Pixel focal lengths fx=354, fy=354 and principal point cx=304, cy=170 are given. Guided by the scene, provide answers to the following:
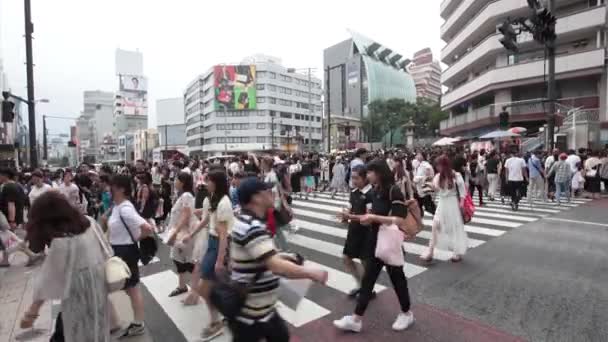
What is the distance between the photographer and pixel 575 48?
90.5ft

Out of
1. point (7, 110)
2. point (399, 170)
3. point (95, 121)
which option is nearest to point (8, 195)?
point (7, 110)

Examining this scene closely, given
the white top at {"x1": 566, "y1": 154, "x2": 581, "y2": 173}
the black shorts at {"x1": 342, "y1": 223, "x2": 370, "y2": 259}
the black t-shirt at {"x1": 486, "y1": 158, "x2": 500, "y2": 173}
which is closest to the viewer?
the black shorts at {"x1": 342, "y1": 223, "x2": 370, "y2": 259}

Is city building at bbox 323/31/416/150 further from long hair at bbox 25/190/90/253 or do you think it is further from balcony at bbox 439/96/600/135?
long hair at bbox 25/190/90/253

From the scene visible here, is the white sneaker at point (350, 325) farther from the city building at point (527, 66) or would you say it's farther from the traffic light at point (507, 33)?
the city building at point (527, 66)

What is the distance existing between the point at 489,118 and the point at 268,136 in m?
53.4

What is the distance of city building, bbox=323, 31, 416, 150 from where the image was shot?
324 ft

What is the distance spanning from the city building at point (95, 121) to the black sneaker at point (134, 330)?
128497 millimetres

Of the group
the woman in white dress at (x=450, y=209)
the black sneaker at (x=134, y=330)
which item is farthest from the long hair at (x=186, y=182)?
the woman in white dress at (x=450, y=209)

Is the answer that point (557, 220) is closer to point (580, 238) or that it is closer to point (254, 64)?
point (580, 238)

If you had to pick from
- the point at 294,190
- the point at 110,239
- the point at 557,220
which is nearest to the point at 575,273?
the point at 557,220

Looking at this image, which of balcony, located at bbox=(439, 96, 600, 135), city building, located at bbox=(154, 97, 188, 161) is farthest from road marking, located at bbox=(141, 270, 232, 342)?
city building, located at bbox=(154, 97, 188, 161)

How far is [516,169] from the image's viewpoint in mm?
10156

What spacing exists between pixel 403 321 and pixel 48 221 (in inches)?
129

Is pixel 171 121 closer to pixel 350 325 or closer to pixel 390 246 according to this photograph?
pixel 350 325
